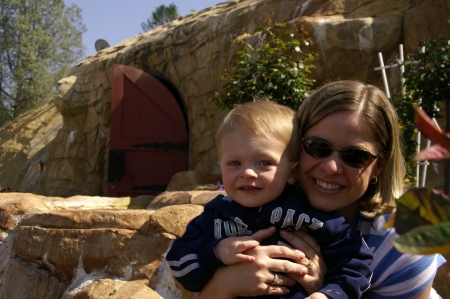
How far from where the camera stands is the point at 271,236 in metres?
1.31

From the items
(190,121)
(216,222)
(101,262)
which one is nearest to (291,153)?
(216,222)

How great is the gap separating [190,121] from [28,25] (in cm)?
1084

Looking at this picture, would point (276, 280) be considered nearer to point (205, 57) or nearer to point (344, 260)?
point (344, 260)

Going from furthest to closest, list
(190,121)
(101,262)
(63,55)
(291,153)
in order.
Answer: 1. (63,55)
2. (190,121)
3. (101,262)
4. (291,153)

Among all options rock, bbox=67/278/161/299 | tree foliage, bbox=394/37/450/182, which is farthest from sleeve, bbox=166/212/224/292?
tree foliage, bbox=394/37/450/182

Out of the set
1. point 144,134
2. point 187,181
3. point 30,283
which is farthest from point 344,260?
point 144,134

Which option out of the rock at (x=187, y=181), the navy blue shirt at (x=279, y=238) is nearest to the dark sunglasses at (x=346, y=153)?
the navy blue shirt at (x=279, y=238)

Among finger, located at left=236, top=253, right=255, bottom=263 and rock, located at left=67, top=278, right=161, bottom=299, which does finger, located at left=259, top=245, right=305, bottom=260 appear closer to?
finger, located at left=236, top=253, right=255, bottom=263

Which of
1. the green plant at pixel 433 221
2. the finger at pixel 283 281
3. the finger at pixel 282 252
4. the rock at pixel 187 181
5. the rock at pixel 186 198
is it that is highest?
the green plant at pixel 433 221

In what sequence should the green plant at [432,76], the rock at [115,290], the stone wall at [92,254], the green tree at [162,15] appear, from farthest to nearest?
the green tree at [162,15]
the green plant at [432,76]
the stone wall at [92,254]
the rock at [115,290]

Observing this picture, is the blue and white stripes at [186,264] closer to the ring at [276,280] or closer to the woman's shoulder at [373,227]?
the ring at [276,280]

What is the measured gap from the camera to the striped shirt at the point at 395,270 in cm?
123

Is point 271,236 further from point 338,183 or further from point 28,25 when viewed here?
point 28,25

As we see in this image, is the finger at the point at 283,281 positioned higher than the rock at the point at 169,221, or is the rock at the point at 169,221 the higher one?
the finger at the point at 283,281
